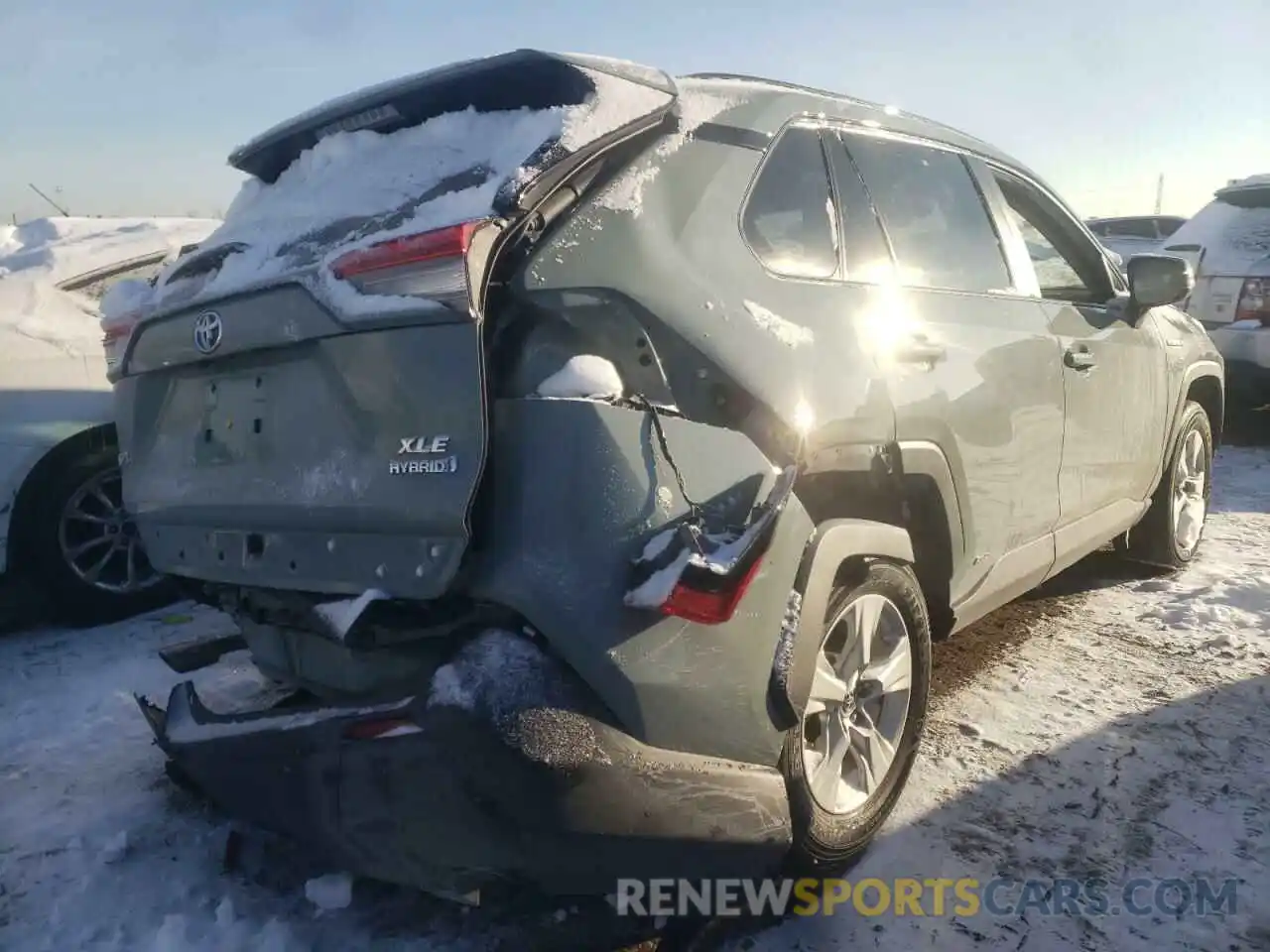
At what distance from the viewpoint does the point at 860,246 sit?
2.76 metres

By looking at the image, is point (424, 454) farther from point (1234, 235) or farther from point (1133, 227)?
point (1133, 227)

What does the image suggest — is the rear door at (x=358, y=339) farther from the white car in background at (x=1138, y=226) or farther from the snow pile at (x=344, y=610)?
the white car in background at (x=1138, y=226)

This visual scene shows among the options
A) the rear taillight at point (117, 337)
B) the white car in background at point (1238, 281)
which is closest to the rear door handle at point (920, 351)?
the rear taillight at point (117, 337)

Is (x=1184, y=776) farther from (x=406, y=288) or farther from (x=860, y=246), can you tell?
(x=406, y=288)

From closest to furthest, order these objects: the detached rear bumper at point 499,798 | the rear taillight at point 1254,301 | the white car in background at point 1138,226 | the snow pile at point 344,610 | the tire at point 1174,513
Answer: the detached rear bumper at point 499,798 → the snow pile at point 344,610 → the tire at point 1174,513 → the rear taillight at point 1254,301 → the white car in background at point 1138,226

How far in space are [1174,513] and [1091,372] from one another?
5.16 ft

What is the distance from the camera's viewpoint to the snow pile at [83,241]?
16.4 feet

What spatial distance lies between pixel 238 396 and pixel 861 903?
6.35 ft

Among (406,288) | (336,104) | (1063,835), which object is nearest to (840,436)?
(406,288)

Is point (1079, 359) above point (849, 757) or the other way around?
above

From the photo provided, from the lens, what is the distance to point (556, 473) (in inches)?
73.0

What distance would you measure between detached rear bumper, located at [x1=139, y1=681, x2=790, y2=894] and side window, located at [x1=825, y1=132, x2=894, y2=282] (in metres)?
1.39

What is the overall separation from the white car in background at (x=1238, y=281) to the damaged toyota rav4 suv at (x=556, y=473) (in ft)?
19.0

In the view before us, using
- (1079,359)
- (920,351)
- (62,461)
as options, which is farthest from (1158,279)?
(62,461)
